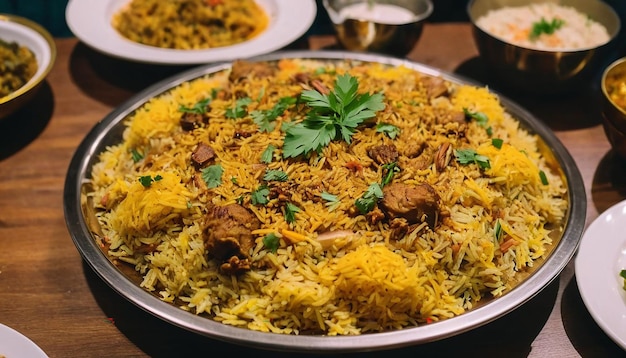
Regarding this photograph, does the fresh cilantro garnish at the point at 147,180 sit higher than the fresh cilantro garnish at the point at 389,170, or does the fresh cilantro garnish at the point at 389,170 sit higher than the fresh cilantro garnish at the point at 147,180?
the fresh cilantro garnish at the point at 389,170

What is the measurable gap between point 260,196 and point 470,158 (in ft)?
2.79

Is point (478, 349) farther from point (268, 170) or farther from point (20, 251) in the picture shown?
point (20, 251)

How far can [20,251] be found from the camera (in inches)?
86.9

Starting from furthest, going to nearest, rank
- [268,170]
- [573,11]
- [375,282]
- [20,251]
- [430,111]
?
1. [573,11]
2. [430,111]
3. [20,251]
4. [268,170]
5. [375,282]

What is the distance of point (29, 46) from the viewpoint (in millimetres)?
2932

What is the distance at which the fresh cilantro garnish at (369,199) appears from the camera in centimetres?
191

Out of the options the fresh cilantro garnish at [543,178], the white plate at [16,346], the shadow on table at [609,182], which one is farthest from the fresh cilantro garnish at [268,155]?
the shadow on table at [609,182]

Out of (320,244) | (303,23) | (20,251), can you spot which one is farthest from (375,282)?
(303,23)

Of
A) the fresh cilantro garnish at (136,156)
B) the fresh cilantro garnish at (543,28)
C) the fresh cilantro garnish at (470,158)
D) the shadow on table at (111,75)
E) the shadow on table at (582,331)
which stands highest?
the fresh cilantro garnish at (543,28)

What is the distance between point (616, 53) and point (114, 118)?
3069mm

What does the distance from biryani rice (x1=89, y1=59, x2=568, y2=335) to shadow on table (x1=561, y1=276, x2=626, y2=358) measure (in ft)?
0.72

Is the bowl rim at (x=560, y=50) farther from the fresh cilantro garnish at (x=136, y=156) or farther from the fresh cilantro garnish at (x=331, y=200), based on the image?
the fresh cilantro garnish at (x=136, y=156)

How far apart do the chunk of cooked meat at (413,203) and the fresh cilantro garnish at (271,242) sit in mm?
400

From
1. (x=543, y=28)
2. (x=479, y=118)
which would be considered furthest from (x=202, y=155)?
(x=543, y=28)
